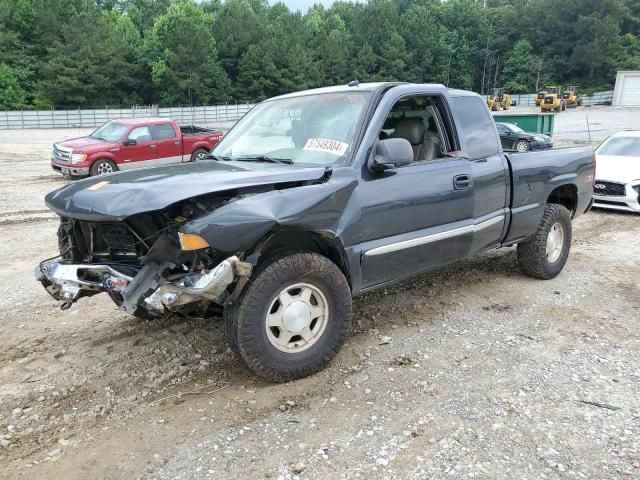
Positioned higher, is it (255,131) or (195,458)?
(255,131)

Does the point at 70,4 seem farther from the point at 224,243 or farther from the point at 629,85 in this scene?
the point at 224,243

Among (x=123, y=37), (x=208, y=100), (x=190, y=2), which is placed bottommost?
(x=208, y=100)

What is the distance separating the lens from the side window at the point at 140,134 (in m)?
15.0

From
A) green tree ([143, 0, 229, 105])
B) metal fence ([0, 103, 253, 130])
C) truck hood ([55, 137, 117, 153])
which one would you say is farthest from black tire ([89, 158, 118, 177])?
green tree ([143, 0, 229, 105])

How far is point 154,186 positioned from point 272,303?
3.29 ft

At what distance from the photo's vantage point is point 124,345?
4230 millimetres

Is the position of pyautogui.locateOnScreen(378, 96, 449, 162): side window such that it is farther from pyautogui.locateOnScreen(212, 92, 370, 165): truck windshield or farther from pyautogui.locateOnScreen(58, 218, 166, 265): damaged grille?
pyautogui.locateOnScreen(58, 218, 166, 265): damaged grille

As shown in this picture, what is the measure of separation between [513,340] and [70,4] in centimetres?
8502

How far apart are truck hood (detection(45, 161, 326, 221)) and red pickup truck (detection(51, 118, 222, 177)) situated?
1079 cm

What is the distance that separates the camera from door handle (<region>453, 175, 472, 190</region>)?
4459mm

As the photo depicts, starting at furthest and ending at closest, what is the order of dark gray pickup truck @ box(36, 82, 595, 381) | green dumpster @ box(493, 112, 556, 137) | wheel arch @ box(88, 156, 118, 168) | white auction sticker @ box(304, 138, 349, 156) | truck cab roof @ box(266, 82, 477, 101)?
green dumpster @ box(493, 112, 556, 137) < wheel arch @ box(88, 156, 118, 168) < truck cab roof @ box(266, 82, 477, 101) < white auction sticker @ box(304, 138, 349, 156) < dark gray pickup truck @ box(36, 82, 595, 381)

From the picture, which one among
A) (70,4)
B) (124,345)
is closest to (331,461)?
(124,345)

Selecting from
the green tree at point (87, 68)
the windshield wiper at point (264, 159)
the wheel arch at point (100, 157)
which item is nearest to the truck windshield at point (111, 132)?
the wheel arch at point (100, 157)

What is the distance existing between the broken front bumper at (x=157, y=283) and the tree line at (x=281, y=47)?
6444 centimetres
